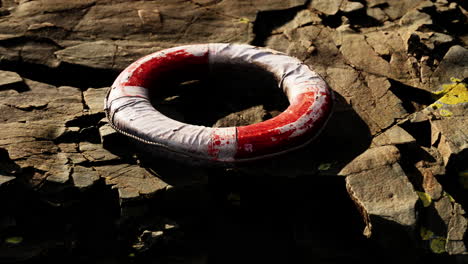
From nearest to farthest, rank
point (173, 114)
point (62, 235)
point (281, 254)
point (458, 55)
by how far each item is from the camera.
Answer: point (62, 235) < point (281, 254) < point (173, 114) < point (458, 55)

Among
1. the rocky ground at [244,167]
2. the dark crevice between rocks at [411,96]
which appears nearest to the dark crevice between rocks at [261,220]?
the rocky ground at [244,167]

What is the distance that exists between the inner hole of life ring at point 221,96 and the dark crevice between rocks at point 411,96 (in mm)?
790

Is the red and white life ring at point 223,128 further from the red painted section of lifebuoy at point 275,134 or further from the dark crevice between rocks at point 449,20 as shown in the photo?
the dark crevice between rocks at point 449,20

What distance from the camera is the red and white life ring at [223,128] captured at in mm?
2826

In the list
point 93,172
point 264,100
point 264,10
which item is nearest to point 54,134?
point 93,172

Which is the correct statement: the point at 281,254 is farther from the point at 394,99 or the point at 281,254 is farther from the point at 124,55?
the point at 124,55

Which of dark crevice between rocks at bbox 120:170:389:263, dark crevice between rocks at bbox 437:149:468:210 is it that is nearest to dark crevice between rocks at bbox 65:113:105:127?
dark crevice between rocks at bbox 120:170:389:263

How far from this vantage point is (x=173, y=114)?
11.0 feet

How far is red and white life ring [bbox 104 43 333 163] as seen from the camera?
2.83 meters

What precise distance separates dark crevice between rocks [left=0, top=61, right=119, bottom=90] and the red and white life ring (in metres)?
0.42

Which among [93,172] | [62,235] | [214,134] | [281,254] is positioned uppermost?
[214,134]

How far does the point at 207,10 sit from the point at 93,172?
1.98m

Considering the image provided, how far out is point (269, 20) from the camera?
14.0ft

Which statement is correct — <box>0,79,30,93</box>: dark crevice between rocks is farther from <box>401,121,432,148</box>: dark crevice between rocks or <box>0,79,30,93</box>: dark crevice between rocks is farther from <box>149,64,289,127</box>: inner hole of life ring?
<box>401,121,432,148</box>: dark crevice between rocks
